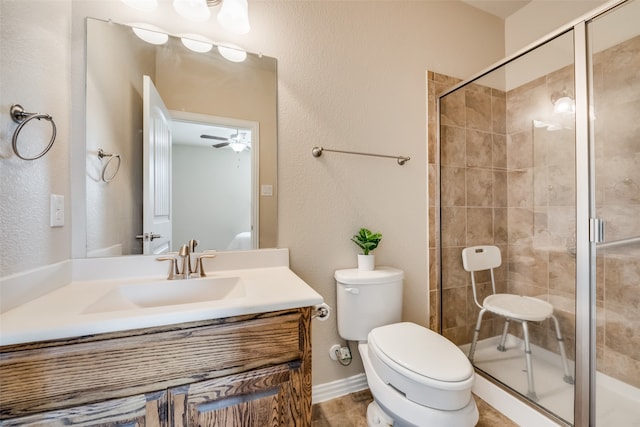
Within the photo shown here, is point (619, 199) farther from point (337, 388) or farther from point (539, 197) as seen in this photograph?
point (337, 388)

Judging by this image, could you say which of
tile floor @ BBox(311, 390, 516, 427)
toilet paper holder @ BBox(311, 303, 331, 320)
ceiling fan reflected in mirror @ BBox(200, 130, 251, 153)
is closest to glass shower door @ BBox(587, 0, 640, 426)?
tile floor @ BBox(311, 390, 516, 427)

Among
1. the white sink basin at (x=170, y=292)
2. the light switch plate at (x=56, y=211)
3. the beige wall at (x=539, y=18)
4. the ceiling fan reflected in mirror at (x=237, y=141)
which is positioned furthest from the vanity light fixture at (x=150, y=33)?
the beige wall at (x=539, y=18)

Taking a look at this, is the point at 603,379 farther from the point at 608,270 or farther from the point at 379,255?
the point at 379,255

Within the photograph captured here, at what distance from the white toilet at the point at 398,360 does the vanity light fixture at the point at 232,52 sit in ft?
3.85

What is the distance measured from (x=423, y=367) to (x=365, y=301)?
0.41 m

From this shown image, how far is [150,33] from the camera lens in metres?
1.15

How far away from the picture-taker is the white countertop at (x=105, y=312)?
600 mm

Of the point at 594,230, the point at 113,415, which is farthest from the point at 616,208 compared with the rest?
the point at 113,415

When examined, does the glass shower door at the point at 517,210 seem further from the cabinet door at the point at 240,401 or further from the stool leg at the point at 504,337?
the cabinet door at the point at 240,401

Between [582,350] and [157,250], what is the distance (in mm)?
1880

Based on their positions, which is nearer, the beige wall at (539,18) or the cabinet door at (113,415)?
the cabinet door at (113,415)

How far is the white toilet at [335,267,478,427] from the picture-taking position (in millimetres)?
942

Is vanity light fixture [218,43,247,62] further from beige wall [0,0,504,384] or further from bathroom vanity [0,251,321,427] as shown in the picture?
bathroom vanity [0,251,321,427]

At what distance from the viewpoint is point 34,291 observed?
818 mm
